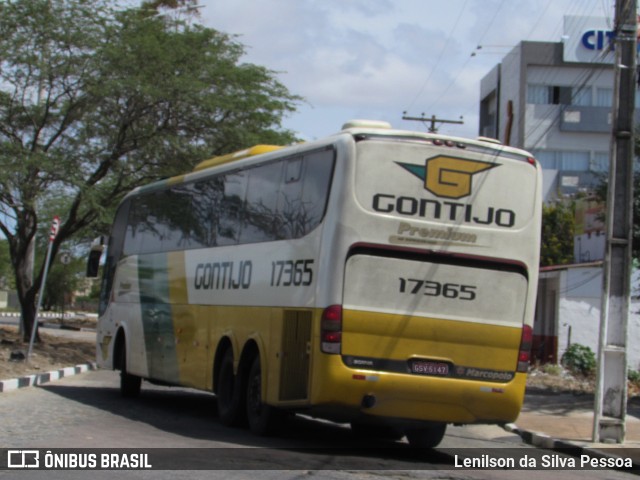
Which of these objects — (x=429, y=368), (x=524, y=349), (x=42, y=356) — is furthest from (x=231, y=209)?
(x=42, y=356)

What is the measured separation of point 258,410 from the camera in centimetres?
1347

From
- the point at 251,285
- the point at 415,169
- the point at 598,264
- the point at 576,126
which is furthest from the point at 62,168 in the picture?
the point at 576,126

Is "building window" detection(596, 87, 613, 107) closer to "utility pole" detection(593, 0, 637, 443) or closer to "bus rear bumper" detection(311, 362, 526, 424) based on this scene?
"utility pole" detection(593, 0, 637, 443)

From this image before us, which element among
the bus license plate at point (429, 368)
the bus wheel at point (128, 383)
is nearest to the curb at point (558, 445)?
the bus license plate at point (429, 368)

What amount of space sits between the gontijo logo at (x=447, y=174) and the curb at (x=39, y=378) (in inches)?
362

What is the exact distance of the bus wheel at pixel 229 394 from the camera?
14.1 m

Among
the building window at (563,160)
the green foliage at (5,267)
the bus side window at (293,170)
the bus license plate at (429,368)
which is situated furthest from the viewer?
the green foliage at (5,267)

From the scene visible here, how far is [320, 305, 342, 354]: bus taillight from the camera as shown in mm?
11547

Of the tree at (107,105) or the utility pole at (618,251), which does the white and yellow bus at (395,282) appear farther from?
the tree at (107,105)

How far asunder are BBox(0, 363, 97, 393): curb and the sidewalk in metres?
8.59

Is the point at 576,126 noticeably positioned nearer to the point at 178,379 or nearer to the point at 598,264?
the point at 598,264

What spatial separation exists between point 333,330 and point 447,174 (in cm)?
227

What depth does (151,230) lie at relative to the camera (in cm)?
1842

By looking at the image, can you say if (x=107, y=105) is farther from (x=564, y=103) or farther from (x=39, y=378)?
(x=564, y=103)
